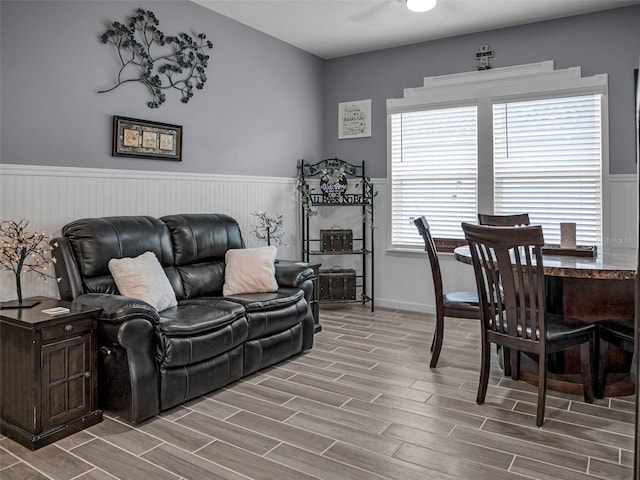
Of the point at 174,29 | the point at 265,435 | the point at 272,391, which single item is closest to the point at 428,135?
the point at 174,29

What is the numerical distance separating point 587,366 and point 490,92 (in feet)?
9.80

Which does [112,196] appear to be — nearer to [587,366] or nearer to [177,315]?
[177,315]

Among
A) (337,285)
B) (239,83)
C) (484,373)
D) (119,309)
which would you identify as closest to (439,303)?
(484,373)

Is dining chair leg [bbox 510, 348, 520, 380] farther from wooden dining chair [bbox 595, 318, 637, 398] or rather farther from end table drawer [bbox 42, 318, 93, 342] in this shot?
end table drawer [bbox 42, 318, 93, 342]

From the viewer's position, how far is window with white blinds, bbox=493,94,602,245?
4480 millimetres

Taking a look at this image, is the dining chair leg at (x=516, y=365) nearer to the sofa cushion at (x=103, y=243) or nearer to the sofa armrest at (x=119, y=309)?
the sofa armrest at (x=119, y=309)

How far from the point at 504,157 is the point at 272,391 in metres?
3.27

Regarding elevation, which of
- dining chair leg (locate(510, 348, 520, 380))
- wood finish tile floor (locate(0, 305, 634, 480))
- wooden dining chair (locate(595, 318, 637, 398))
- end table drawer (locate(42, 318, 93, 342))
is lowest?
wood finish tile floor (locate(0, 305, 634, 480))

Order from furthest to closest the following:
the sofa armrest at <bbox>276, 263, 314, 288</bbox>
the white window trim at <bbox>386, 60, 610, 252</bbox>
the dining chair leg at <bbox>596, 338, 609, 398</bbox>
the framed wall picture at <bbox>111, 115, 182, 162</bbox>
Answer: the white window trim at <bbox>386, 60, 610, 252</bbox>, the sofa armrest at <bbox>276, 263, 314, 288</bbox>, the framed wall picture at <bbox>111, 115, 182, 162</bbox>, the dining chair leg at <bbox>596, 338, 609, 398</bbox>

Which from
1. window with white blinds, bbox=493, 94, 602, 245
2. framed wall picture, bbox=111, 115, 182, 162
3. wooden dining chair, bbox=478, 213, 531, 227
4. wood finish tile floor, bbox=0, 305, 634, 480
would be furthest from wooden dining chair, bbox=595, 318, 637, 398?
framed wall picture, bbox=111, 115, 182, 162

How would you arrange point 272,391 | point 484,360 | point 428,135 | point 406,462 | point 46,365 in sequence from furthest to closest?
point 428,135 → point 272,391 → point 484,360 → point 46,365 → point 406,462

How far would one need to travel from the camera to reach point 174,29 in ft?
13.4

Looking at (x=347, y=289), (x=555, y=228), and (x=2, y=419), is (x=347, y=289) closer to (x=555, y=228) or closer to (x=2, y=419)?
(x=555, y=228)

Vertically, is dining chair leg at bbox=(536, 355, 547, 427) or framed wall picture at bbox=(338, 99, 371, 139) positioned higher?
framed wall picture at bbox=(338, 99, 371, 139)
